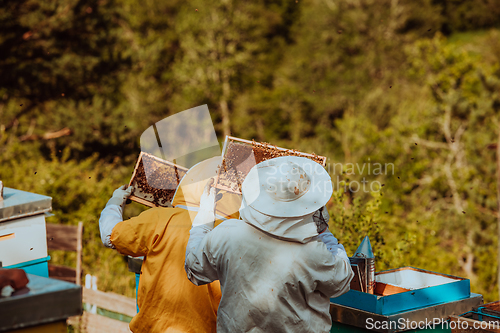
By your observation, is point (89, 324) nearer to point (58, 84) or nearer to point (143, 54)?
point (58, 84)

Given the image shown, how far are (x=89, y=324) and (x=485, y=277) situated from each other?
8.45m

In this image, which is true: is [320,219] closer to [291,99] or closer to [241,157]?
[241,157]

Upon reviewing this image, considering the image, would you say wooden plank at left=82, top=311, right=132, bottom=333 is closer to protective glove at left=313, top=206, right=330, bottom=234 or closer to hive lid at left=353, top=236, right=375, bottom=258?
hive lid at left=353, top=236, right=375, bottom=258

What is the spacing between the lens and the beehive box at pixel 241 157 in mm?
2090

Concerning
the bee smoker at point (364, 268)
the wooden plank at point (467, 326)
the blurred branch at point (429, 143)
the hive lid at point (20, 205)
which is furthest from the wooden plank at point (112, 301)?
the blurred branch at point (429, 143)

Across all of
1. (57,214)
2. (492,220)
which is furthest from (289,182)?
(492,220)

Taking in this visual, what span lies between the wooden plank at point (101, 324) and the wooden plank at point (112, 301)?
0.12 m

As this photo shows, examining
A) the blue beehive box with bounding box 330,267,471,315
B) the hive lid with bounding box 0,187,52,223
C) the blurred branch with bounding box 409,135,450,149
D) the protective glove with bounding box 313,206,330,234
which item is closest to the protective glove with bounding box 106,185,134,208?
the hive lid with bounding box 0,187,52,223

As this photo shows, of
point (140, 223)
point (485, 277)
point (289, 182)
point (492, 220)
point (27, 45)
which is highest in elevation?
point (27, 45)

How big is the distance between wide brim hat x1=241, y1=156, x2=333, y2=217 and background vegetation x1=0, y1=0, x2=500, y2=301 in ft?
6.42

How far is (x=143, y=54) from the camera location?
517 inches

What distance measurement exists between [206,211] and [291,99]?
55.1 ft

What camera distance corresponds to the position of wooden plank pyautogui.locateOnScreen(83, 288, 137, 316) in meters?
3.63

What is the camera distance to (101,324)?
3.90 metres
